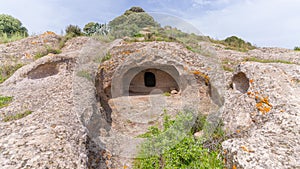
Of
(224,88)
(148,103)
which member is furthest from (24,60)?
(224,88)

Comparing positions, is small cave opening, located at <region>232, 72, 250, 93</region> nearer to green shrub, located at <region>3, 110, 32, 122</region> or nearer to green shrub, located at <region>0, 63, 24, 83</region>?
green shrub, located at <region>3, 110, 32, 122</region>

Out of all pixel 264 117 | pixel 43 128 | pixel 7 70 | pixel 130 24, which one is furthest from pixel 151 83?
pixel 43 128

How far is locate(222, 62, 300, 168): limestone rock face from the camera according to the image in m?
3.07

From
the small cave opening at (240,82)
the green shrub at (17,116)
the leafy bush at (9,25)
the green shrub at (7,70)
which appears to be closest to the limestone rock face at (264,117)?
the small cave opening at (240,82)

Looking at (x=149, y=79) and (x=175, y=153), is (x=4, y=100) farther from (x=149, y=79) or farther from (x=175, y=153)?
(x=149, y=79)

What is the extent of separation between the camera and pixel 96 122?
5703 mm

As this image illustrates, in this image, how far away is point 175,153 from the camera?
4.18 m

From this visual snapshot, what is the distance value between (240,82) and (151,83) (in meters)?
6.02

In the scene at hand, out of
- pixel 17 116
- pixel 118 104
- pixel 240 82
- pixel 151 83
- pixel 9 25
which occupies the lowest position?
pixel 118 104

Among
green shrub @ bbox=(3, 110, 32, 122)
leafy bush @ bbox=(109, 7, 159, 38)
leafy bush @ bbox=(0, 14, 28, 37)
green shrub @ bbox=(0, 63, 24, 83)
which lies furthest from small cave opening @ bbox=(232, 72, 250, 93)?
leafy bush @ bbox=(0, 14, 28, 37)

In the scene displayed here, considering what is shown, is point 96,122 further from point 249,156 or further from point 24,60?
point 24,60

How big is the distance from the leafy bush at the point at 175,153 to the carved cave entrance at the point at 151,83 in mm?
4922

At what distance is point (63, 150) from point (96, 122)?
241 cm

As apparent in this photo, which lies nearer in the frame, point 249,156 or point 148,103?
point 249,156
